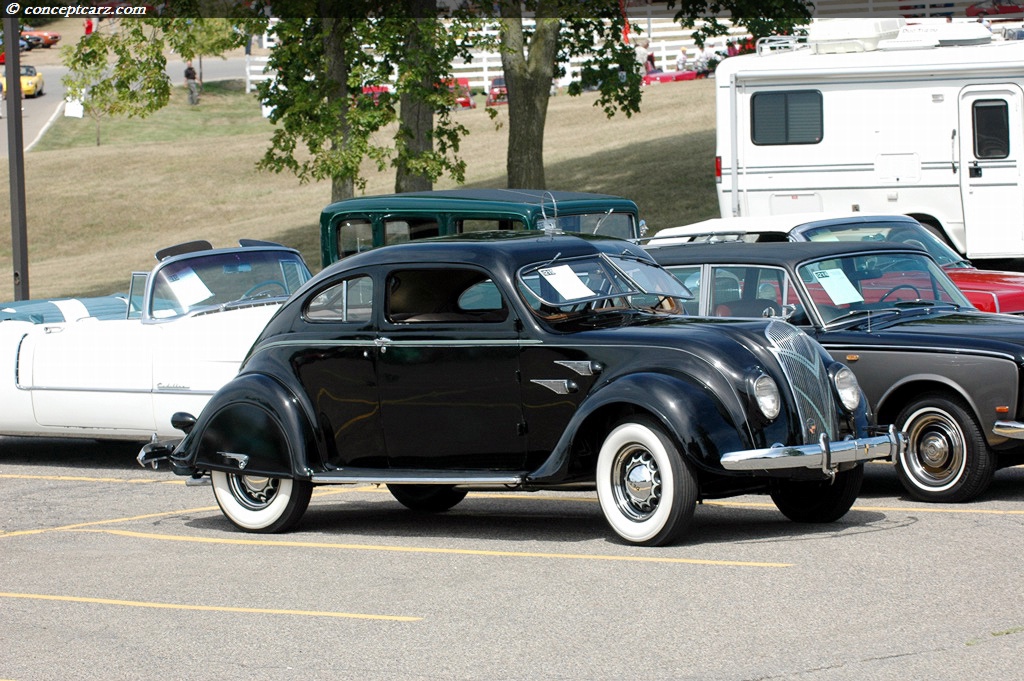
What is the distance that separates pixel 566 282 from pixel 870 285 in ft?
8.60

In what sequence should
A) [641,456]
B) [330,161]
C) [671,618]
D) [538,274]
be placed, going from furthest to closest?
1. [330,161]
2. [538,274]
3. [641,456]
4. [671,618]

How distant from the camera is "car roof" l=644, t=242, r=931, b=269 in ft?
33.4

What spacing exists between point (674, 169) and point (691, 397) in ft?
95.8

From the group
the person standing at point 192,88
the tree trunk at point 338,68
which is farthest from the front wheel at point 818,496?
the person standing at point 192,88

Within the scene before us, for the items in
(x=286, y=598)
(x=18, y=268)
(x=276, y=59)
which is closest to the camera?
(x=286, y=598)

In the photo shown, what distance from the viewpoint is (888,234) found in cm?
1336

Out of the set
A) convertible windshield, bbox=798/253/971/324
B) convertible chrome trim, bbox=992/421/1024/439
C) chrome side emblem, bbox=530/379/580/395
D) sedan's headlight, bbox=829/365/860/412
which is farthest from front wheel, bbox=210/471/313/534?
convertible chrome trim, bbox=992/421/1024/439

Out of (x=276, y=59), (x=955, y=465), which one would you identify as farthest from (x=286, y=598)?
(x=276, y=59)

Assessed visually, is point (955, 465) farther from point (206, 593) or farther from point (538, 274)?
point (206, 593)

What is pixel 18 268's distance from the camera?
19.1 m

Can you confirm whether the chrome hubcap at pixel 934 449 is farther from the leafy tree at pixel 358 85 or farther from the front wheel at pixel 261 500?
the leafy tree at pixel 358 85

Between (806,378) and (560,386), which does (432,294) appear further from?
(806,378)

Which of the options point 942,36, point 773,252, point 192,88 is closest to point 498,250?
point 773,252

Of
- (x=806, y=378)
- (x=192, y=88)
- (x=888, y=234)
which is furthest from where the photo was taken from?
(x=192, y=88)
